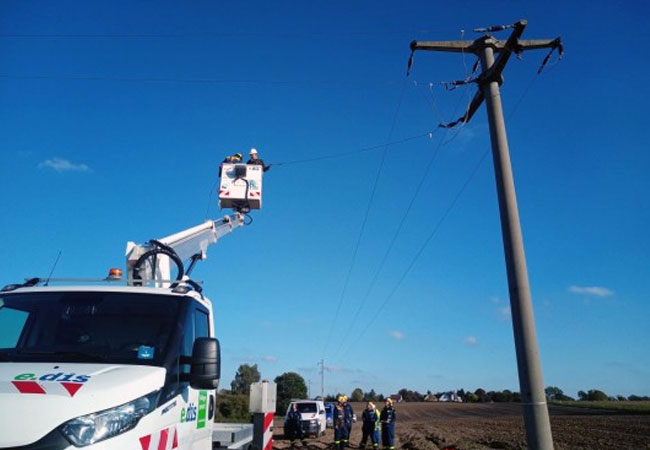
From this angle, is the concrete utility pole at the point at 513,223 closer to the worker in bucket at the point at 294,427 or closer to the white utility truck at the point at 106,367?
the white utility truck at the point at 106,367

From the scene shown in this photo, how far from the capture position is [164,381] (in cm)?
417

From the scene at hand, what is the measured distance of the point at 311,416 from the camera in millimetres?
26125

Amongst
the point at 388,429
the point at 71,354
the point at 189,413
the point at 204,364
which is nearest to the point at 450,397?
the point at 388,429

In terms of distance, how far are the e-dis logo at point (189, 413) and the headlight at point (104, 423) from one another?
0.70m

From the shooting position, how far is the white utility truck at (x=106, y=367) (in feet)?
11.0

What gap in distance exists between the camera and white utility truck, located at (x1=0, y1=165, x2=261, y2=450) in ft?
11.0

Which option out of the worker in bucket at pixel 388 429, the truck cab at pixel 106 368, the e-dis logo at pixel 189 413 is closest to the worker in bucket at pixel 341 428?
the worker in bucket at pixel 388 429

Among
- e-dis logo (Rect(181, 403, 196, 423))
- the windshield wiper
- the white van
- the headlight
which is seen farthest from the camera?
the white van

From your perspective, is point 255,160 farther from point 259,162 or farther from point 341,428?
point 341,428

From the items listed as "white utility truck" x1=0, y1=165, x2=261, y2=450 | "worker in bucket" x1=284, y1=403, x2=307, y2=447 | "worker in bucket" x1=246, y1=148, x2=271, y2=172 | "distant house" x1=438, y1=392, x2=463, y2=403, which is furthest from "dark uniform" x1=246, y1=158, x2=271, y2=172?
"distant house" x1=438, y1=392, x2=463, y2=403

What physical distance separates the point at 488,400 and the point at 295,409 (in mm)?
83411

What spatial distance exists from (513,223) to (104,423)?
6.84 m

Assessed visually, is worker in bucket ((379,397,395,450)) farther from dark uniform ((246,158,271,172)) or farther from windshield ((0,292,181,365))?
windshield ((0,292,181,365))

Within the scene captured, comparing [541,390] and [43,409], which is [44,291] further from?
[541,390]
